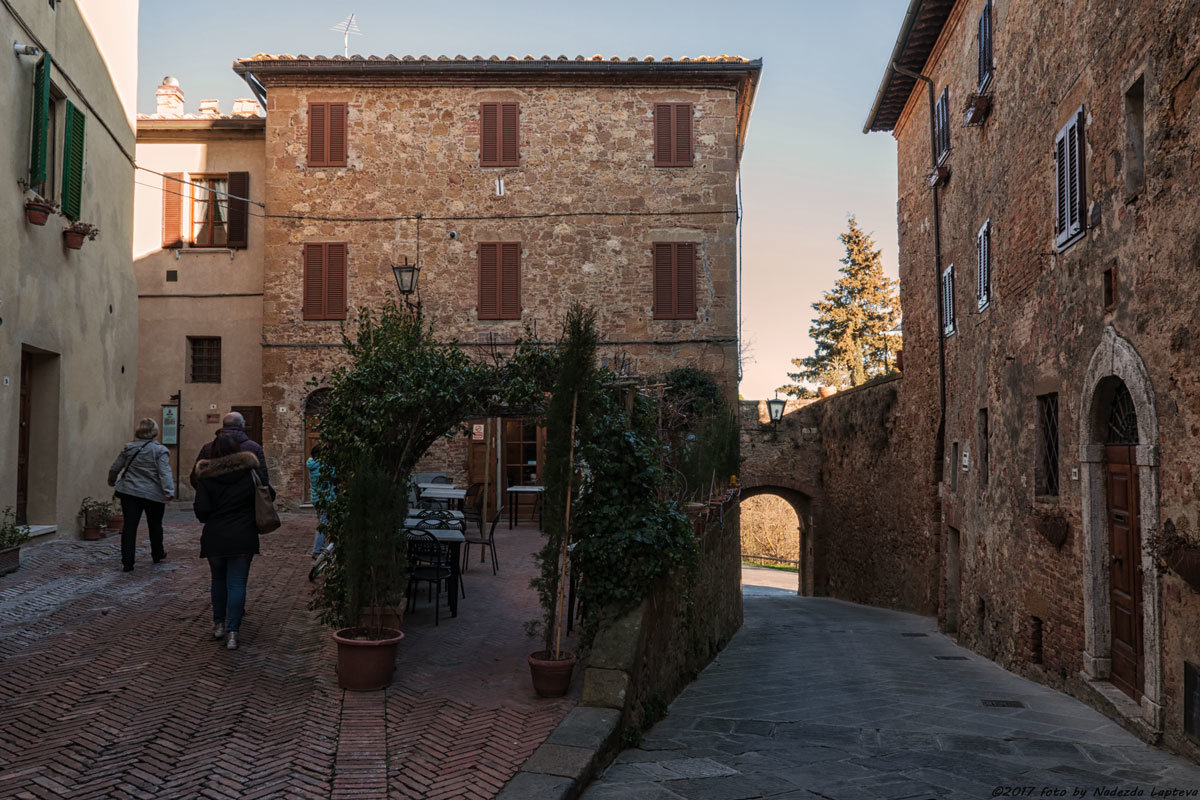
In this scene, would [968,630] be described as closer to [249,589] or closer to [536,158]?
[249,589]

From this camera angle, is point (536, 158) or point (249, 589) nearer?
point (249, 589)

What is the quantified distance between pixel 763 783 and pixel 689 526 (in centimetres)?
245

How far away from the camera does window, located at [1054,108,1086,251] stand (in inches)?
303

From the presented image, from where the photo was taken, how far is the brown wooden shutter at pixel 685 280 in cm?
1747

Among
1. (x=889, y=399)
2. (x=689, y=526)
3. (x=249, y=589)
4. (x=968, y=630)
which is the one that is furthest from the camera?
(x=889, y=399)

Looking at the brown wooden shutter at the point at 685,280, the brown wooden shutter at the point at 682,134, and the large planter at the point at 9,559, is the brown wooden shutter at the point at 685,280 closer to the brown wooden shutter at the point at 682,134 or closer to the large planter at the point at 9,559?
the brown wooden shutter at the point at 682,134

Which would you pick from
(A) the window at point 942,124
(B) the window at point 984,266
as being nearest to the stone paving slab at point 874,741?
(B) the window at point 984,266

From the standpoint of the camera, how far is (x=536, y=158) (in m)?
17.7

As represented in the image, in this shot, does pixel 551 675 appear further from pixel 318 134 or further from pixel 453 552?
pixel 318 134

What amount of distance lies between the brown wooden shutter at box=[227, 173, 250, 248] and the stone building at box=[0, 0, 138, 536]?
15.5 feet

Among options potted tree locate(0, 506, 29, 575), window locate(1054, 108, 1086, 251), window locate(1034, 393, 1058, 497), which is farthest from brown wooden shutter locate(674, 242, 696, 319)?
potted tree locate(0, 506, 29, 575)

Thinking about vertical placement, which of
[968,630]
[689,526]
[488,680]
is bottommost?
[968,630]

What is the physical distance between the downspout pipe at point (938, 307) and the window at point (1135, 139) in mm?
7497

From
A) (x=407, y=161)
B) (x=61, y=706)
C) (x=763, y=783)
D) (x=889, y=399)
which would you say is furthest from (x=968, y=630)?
(x=407, y=161)
